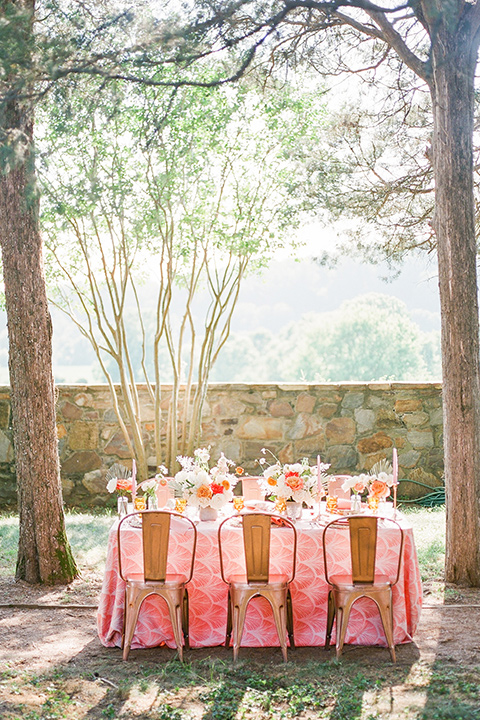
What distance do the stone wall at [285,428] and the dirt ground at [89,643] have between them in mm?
2836

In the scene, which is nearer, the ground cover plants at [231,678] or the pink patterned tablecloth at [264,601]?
the ground cover plants at [231,678]

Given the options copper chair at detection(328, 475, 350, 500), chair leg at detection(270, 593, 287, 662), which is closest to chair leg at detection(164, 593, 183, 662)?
chair leg at detection(270, 593, 287, 662)

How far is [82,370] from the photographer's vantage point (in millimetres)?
37219

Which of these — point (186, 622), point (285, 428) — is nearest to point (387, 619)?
point (186, 622)

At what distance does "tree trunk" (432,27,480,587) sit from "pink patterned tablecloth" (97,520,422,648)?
3.84 ft

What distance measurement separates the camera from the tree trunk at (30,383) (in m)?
4.91

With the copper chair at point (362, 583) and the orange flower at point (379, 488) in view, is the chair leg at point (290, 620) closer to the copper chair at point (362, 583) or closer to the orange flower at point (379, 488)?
the copper chair at point (362, 583)

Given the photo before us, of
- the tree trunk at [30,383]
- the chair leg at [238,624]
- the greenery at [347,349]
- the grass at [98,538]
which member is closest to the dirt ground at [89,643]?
the chair leg at [238,624]

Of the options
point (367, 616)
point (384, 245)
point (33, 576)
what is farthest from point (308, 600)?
point (384, 245)

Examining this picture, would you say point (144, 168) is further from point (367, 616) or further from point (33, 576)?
point (367, 616)

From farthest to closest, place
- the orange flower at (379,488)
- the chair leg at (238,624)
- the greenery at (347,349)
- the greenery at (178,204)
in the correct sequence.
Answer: the greenery at (347,349) → the greenery at (178,204) → the orange flower at (379,488) → the chair leg at (238,624)

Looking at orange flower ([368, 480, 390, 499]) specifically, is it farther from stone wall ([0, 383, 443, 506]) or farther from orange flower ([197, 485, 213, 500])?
stone wall ([0, 383, 443, 506])

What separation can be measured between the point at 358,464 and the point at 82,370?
30990 mm

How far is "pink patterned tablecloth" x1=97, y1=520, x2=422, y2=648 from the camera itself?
3838mm
